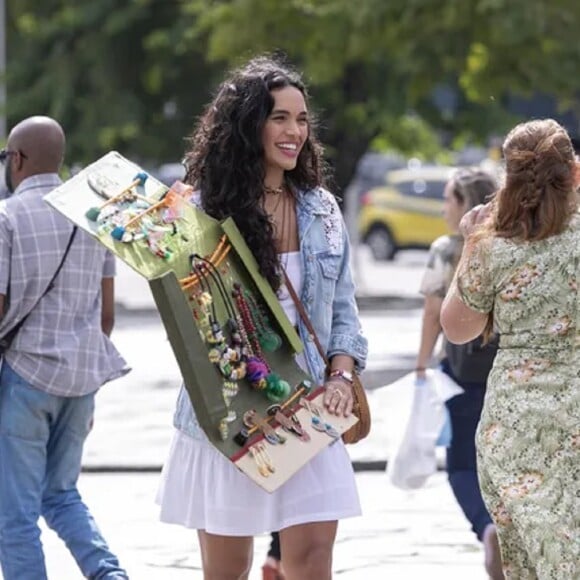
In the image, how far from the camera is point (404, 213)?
3391 cm

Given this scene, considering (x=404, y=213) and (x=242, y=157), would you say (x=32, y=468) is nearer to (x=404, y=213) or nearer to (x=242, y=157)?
(x=242, y=157)

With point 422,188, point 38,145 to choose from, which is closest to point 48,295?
point 38,145

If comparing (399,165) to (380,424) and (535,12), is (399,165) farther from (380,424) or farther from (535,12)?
(380,424)

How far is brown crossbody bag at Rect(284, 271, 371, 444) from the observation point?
16.2ft

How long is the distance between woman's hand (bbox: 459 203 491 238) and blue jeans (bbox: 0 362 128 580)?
1.70 meters

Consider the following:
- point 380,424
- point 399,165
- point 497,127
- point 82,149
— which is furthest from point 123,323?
point 399,165

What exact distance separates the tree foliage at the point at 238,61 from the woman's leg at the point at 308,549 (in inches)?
559

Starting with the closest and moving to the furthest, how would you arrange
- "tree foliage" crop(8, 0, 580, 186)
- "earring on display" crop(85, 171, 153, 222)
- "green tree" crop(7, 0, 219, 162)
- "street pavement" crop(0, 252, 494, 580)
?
"earring on display" crop(85, 171, 153, 222)
"street pavement" crop(0, 252, 494, 580)
"tree foliage" crop(8, 0, 580, 186)
"green tree" crop(7, 0, 219, 162)

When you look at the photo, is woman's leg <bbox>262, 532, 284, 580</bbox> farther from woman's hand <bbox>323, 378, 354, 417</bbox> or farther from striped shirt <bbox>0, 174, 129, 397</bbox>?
woman's hand <bbox>323, 378, 354, 417</bbox>

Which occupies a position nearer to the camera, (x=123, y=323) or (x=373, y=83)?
(x=123, y=323)

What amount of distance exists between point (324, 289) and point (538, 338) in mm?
614

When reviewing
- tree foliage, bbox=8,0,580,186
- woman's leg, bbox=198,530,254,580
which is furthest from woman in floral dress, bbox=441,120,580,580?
tree foliage, bbox=8,0,580,186

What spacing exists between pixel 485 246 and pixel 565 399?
18.3 inches

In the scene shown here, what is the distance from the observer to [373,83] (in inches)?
917
